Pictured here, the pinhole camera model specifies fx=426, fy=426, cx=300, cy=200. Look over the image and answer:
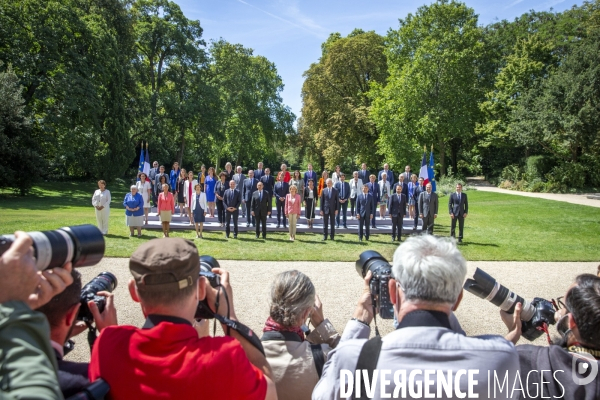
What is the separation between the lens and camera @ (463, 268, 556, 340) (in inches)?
111

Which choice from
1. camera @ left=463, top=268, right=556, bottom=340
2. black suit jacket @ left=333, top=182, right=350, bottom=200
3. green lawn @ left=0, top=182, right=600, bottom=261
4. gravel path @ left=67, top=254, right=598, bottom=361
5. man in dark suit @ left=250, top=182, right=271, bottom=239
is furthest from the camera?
black suit jacket @ left=333, top=182, right=350, bottom=200

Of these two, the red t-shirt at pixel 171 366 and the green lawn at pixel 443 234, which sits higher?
the red t-shirt at pixel 171 366

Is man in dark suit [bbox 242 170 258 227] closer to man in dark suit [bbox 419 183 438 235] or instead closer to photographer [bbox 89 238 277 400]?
man in dark suit [bbox 419 183 438 235]

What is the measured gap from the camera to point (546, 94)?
30.3m

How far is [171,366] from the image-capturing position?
68.4 inches

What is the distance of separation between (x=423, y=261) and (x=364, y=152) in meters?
40.0

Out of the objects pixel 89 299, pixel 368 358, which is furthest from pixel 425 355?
pixel 89 299

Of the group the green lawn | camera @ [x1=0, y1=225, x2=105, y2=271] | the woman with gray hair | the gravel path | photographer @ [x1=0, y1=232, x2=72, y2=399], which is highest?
camera @ [x1=0, y1=225, x2=105, y2=271]

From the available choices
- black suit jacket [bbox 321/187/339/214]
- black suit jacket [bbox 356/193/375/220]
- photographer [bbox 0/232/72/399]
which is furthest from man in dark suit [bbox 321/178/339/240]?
photographer [bbox 0/232/72/399]

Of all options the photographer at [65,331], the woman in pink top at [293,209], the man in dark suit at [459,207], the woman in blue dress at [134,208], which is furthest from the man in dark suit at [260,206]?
the photographer at [65,331]

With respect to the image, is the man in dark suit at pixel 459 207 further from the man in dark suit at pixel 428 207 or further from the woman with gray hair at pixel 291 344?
the woman with gray hair at pixel 291 344

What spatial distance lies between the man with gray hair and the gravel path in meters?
4.77

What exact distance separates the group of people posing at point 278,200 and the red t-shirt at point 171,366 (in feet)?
41.2

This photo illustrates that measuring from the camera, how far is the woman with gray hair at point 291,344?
2.67 m
